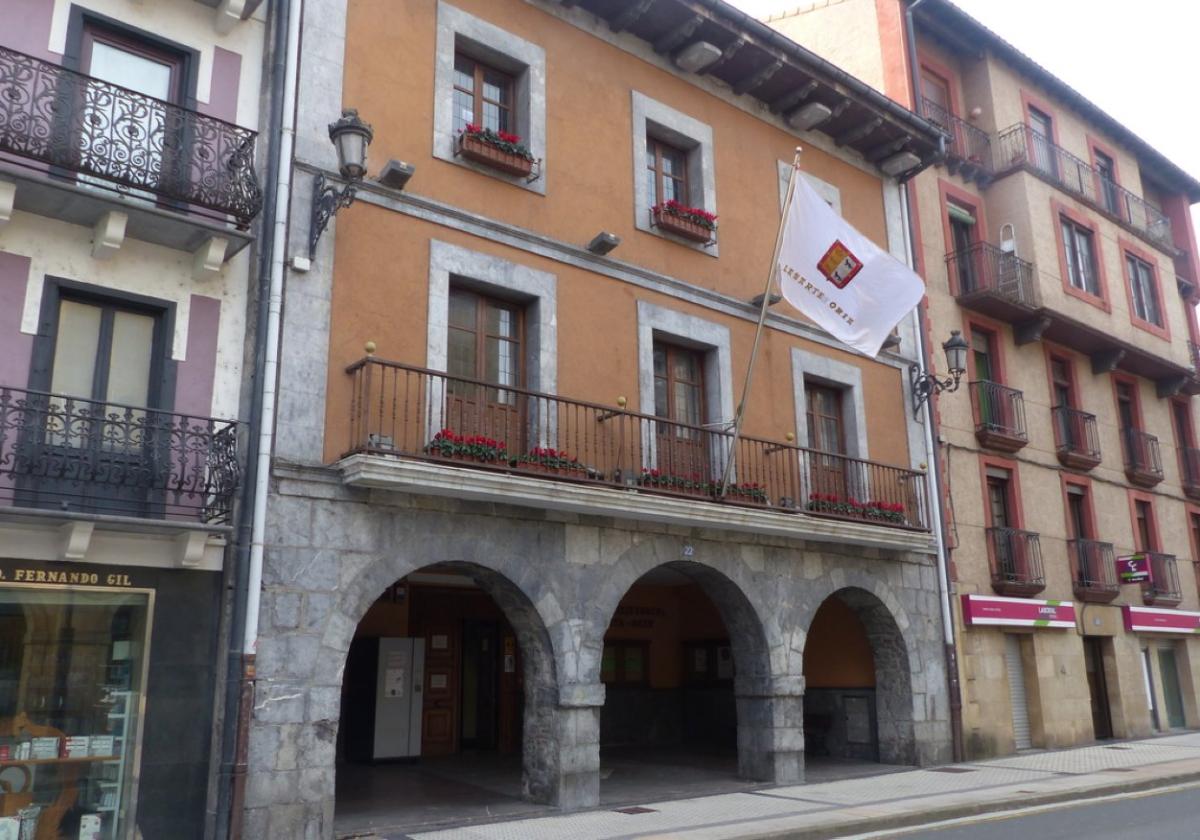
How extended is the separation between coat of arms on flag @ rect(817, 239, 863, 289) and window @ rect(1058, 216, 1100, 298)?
390 inches

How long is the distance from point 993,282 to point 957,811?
11.4 meters

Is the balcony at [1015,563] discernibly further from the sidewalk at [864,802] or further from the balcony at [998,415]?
the sidewalk at [864,802]

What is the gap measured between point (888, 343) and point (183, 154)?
11888mm

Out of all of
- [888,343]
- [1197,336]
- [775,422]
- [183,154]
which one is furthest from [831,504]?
[1197,336]

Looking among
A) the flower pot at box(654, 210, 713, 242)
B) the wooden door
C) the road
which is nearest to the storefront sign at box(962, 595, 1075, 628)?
the road

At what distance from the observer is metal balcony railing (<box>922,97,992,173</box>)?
809 inches

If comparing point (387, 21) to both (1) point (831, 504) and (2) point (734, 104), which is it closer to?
(2) point (734, 104)

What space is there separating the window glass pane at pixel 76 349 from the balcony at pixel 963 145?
639 inches

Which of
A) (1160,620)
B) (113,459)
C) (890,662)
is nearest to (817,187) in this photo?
(890,662)

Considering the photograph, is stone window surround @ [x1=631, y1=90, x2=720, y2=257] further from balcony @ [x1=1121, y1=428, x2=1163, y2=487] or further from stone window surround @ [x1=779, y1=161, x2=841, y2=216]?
balcony @ [x1=1121, y1=428, x2=1163, y2=487]

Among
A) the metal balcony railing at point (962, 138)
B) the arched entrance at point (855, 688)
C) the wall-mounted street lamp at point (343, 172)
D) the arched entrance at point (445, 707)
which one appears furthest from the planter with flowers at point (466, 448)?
the metal balcony railing at point (962, 138)

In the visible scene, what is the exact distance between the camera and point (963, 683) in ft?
55.6

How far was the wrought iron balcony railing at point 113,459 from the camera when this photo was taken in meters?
8.60

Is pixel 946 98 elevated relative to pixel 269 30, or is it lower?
elevated
